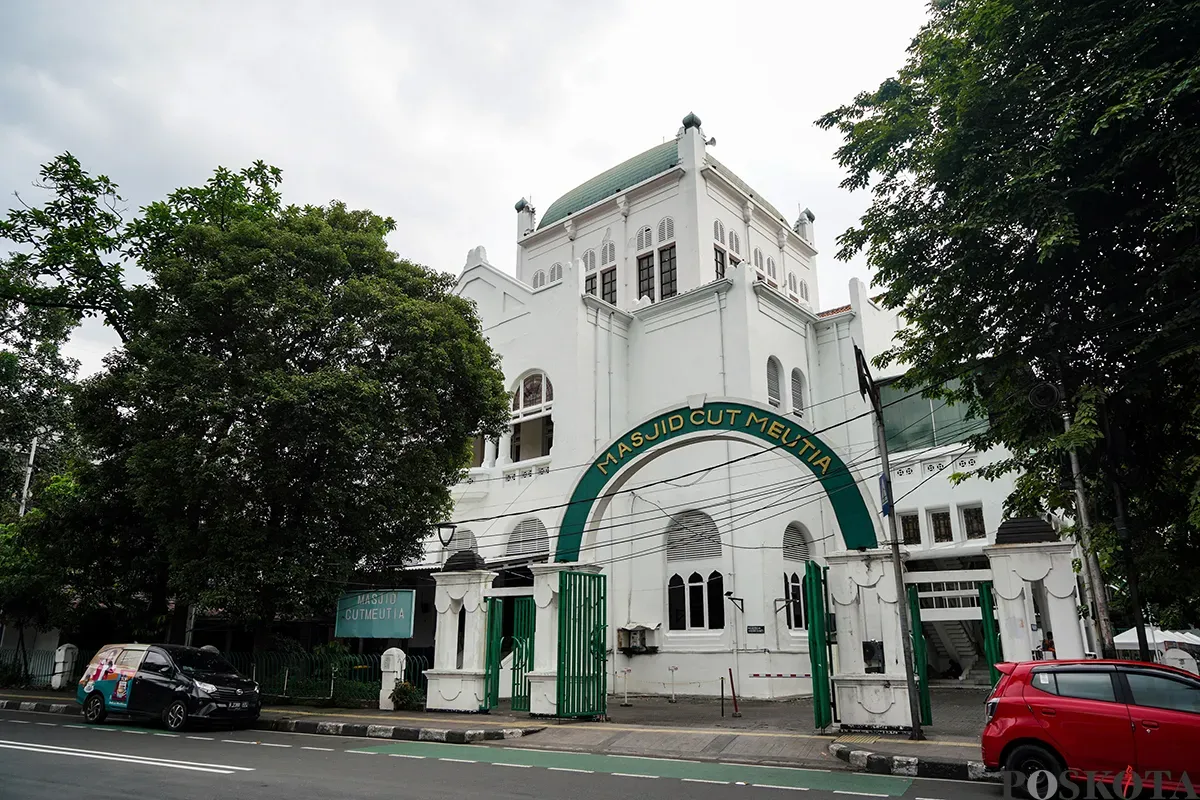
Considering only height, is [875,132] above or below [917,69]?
below

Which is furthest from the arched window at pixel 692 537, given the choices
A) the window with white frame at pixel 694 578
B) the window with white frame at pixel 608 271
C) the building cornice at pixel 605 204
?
the building cornice at pixel 605 204

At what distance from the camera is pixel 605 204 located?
3102 centimetres

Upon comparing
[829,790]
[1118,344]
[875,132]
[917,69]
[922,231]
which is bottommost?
[829,790]

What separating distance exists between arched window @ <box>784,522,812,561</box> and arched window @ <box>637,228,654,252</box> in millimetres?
11863

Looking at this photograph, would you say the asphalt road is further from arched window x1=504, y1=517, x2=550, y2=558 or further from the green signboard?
arched window x1=504, y1=517, x2=550, y2=558

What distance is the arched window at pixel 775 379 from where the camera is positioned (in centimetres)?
2541

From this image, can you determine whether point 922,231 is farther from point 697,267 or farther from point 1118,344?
point 697,267

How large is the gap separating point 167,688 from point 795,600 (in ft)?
53.6

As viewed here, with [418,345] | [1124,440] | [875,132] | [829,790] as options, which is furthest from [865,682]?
[418,345]

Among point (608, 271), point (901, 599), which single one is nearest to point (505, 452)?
point (608, 271)

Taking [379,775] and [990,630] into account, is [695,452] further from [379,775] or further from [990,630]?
[379,775]

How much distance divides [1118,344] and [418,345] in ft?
42.1

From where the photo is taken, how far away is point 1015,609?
35.3 ft

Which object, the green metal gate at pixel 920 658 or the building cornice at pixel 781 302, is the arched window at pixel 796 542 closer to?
the building cornice at pixel 781 302
